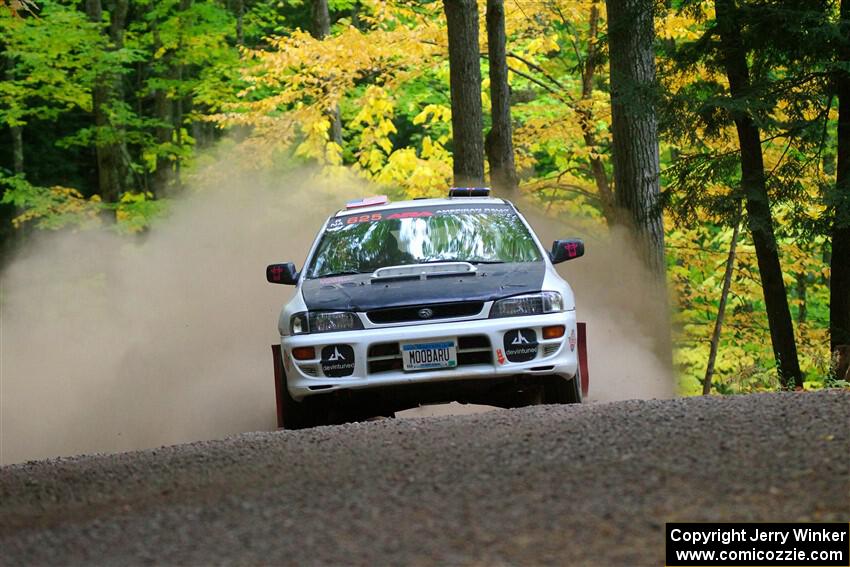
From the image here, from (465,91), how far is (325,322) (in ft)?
35.3

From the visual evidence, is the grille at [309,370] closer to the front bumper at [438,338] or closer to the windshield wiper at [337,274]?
the front bumper at [438,338]

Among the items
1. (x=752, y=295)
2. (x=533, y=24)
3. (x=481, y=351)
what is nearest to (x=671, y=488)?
(x=481, y=351)

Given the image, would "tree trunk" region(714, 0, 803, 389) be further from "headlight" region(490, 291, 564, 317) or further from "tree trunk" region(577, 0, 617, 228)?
"tree trunk" region(577, 0, 617, 228)

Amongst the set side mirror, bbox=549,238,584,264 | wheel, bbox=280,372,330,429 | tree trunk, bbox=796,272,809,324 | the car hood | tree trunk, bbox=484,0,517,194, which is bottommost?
tree trunk, bbox=796,272,809,324

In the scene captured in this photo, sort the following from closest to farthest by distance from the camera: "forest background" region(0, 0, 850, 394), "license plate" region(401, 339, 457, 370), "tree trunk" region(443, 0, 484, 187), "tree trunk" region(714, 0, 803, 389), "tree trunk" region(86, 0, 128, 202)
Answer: "license plate" region(401, 339, 457, 370) < "tree trunk" region(714, 0, 803, 389) < "forest background" region(0, 0, 850, 394) < "tree trunk" region(443, 0, 484, 187) < "tree trunk" region(86, 0, 128, 202)

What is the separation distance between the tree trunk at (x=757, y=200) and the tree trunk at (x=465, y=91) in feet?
17.1

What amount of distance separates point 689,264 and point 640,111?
10079 mm

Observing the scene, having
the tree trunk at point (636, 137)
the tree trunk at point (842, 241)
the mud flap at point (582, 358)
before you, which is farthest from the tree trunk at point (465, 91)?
the mud flap at point (582, 358)

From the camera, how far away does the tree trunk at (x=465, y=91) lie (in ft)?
63.0

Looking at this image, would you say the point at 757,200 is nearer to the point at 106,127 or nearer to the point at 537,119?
the point at 537,119

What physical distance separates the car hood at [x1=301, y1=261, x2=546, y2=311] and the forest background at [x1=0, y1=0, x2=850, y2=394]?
4.85 m

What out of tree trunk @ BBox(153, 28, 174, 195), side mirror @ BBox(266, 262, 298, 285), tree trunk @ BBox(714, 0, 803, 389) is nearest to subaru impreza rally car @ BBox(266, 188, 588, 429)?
side mirror @ BBox(266, 262, 298, 285)

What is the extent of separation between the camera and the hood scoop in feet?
31.2

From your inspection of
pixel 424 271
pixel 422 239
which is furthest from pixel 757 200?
pixel 424 271
